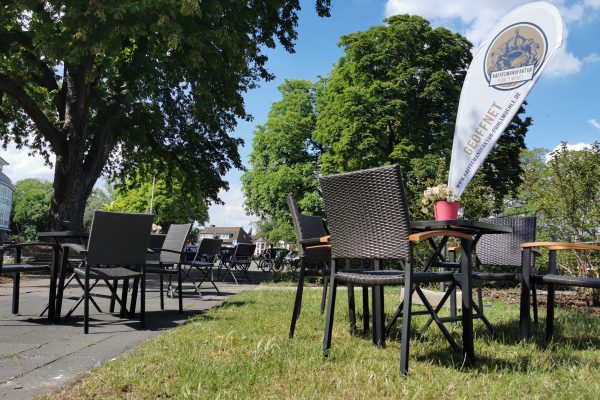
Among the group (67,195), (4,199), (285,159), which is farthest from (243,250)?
(4,199)

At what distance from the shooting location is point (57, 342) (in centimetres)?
379

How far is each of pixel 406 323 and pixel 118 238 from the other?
2855 millimetres

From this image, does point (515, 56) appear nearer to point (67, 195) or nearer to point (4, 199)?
point (67, 195)

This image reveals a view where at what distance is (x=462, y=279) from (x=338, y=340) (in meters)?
1.10

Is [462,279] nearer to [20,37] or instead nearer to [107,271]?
[107,271]

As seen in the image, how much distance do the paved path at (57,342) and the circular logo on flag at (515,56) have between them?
532cm

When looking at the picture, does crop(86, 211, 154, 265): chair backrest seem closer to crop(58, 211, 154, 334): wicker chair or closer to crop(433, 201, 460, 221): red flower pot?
crop(58, 211, 154, 334): wicker chair

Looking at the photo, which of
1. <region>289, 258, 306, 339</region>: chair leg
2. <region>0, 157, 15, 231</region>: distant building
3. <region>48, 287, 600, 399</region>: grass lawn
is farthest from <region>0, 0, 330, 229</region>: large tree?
<region>0, 157, 15, 231</region>: distant building

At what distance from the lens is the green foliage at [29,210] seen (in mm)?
75500

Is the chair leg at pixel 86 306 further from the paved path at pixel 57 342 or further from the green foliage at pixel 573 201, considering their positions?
the green foliage at pixel 573 201

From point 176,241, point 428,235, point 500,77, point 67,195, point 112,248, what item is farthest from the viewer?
point 67,195

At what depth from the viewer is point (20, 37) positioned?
11414 millimetres

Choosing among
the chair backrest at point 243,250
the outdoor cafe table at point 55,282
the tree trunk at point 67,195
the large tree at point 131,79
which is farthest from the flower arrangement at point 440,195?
the tree trunk at point 67,195

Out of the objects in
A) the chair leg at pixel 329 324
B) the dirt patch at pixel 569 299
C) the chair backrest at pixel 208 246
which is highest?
the chair backrest at pixel 208 246
